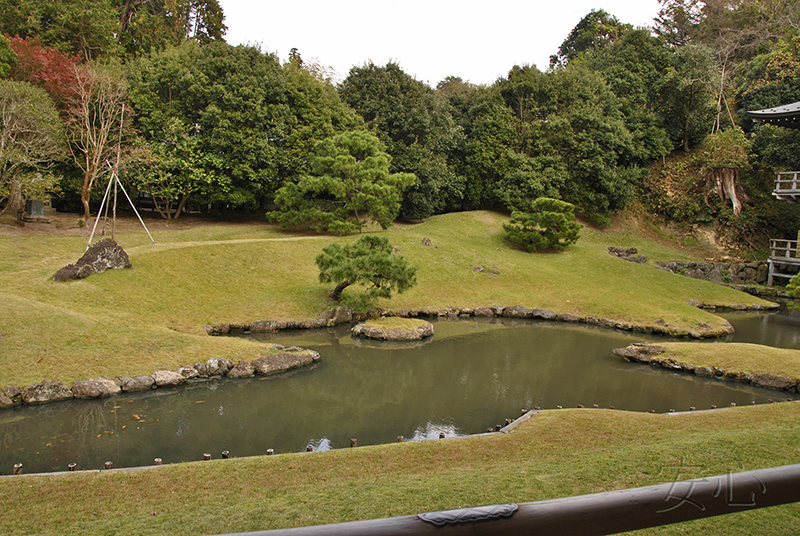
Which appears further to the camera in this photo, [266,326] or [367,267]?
[367,267]

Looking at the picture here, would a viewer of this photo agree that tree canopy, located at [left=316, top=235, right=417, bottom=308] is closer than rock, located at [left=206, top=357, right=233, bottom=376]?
No

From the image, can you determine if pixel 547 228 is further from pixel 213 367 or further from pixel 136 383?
pixel 136 383

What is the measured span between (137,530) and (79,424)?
5.55 metres

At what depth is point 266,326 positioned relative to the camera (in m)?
15.8

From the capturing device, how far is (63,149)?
22438 mm

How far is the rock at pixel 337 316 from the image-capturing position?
16.8 metres

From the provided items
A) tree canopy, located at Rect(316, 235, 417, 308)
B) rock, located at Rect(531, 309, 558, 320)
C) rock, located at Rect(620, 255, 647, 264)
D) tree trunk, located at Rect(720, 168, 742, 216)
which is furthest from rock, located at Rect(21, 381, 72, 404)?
tree trunk, located at Rect(720, 168, 742, 216)

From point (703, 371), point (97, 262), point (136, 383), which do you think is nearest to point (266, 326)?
point (136, 383)

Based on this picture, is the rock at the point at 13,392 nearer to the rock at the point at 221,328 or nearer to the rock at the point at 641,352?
the rock at the point at 221,328

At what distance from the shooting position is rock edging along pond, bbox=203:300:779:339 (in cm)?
1568

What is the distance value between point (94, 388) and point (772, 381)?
15.0 meters

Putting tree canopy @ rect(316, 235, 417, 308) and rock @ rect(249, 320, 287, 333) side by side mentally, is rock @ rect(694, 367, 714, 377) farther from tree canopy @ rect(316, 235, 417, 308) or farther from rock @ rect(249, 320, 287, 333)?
rock @ rect(249, 320, 287, 333)

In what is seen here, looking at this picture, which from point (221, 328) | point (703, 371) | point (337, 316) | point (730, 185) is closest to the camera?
point (703, 371)

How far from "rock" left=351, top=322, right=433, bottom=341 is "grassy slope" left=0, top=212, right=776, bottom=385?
225cm
